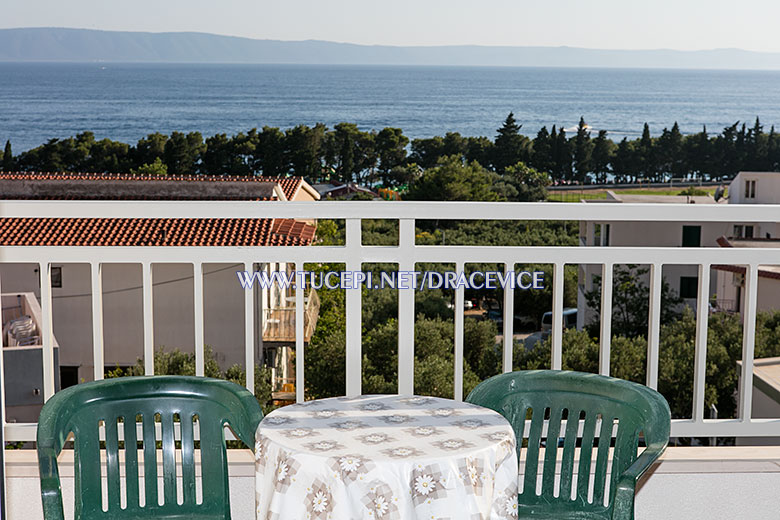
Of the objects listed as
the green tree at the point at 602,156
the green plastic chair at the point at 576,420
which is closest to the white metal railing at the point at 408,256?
the green plastic chair at the point at 576,420

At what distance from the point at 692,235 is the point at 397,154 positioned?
35.9ft

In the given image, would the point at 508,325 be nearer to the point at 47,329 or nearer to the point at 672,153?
the point at 47,329

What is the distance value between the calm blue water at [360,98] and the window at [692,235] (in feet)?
24.9

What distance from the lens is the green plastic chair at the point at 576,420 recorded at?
69.6 inches

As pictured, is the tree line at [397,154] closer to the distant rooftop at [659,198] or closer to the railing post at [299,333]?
the distant rooftop at [659,198]

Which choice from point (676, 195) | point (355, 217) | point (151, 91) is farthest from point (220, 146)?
point (355, 217)

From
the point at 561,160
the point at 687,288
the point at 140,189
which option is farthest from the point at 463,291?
the point at 561,160

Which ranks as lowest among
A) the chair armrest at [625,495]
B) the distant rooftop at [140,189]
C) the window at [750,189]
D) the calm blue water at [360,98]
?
the window at [750,189]

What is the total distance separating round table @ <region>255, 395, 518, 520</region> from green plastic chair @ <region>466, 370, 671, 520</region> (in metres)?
0.26

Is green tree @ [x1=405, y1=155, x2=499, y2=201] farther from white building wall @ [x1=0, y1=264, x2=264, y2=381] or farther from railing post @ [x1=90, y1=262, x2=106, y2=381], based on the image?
railing post @ [x1=90, y1=262, x2=106, y2=381]

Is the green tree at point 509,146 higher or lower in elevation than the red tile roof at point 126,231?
higher

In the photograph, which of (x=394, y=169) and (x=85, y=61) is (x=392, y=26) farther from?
(x=85, y=61)

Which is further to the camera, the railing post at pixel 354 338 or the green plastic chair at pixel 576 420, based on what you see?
the railing post at pixel 354 338

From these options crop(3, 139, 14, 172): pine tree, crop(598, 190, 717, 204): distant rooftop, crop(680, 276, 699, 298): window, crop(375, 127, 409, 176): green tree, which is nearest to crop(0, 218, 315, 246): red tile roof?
crop(3, 139, 14, 172): pine tree
